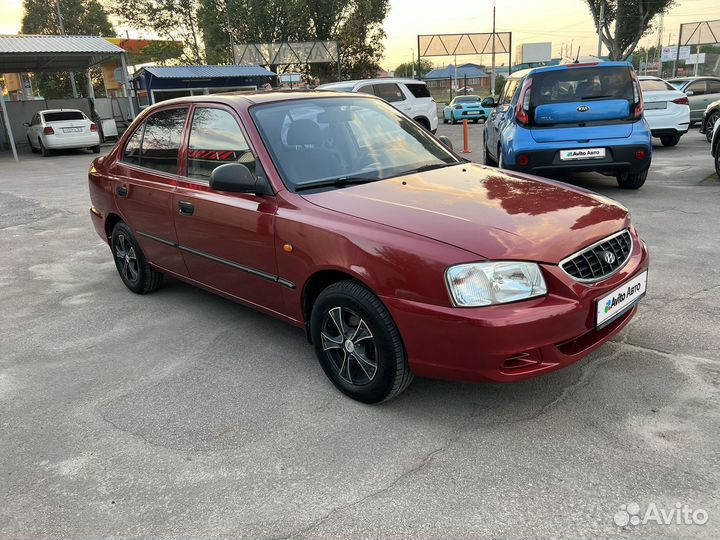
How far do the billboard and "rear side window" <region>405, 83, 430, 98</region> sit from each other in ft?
71.0

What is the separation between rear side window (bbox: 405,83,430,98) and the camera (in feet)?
49.5

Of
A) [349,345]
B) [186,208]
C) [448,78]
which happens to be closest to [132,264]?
[186,208]

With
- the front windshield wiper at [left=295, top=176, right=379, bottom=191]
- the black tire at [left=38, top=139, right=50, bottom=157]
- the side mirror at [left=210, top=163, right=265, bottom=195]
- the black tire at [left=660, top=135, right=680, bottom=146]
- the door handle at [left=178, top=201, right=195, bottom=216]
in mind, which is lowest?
the black tire at [left=660, top=135, right=680, bottom=146]

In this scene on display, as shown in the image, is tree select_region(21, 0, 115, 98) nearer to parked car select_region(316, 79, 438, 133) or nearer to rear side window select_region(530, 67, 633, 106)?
parked car select_region(316, 79, 438, 133)

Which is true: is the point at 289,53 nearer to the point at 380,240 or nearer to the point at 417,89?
the point at 417,89

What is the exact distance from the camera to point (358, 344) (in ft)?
10.1

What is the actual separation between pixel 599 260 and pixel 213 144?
258cm

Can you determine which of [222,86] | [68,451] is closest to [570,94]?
[68,451]

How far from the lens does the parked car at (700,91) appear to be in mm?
16750

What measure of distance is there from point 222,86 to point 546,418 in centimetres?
3257

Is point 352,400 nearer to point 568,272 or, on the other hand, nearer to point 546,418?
point 546,418

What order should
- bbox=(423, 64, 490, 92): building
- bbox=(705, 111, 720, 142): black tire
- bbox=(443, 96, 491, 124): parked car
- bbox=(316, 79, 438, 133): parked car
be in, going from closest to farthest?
bbox=(705, 111, 720, 142): black tire → bbox=(316, 79, 438, 133): parked car → bbox=(443, 96, 491, 124): parked car → bbox=(423, 64, 490, 92): building

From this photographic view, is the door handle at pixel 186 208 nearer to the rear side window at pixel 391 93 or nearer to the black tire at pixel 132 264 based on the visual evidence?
the black tire at pixel 132 264

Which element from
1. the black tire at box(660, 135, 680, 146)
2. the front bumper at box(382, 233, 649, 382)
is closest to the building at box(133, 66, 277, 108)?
the black tire at box(660, 135, 680, 146)
